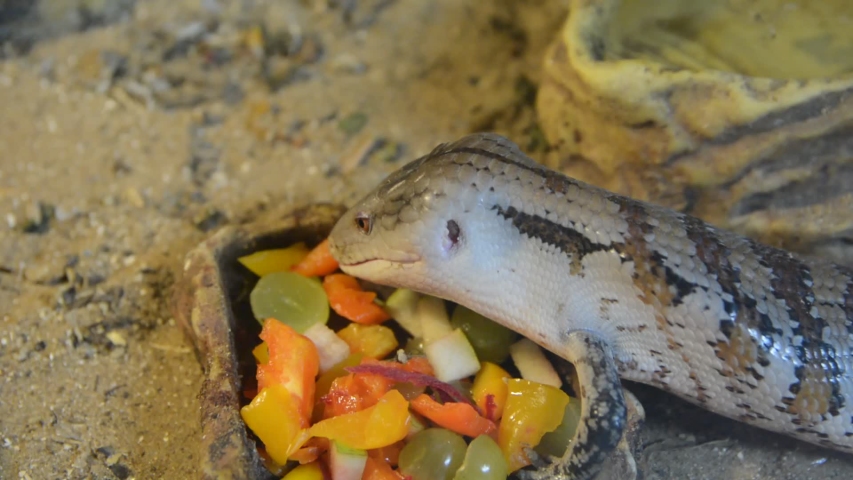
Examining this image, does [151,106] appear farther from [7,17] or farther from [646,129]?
[646,129]

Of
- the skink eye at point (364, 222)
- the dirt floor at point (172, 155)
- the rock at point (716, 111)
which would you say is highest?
the rock at point (716, 111)

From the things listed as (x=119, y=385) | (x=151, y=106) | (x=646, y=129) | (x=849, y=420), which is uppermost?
(x=646, y=129)

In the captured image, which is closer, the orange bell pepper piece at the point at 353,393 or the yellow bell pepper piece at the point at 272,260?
the orange bell pepper piece at the point at 353,393

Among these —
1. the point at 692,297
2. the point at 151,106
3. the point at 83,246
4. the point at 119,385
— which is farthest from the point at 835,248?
the point at 151,106

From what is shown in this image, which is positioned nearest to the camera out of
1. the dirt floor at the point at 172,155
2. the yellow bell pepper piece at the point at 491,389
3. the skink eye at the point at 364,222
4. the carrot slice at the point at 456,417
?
the carrot slice at the point at 456,417

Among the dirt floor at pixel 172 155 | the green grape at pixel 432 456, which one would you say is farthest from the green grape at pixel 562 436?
the dirt floor at pixel 172 155

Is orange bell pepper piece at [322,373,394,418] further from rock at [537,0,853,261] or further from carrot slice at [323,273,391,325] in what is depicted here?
rock at [537,0,853,261]

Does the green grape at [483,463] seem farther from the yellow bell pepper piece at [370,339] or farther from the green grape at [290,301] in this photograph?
the green grape at [290,301]
